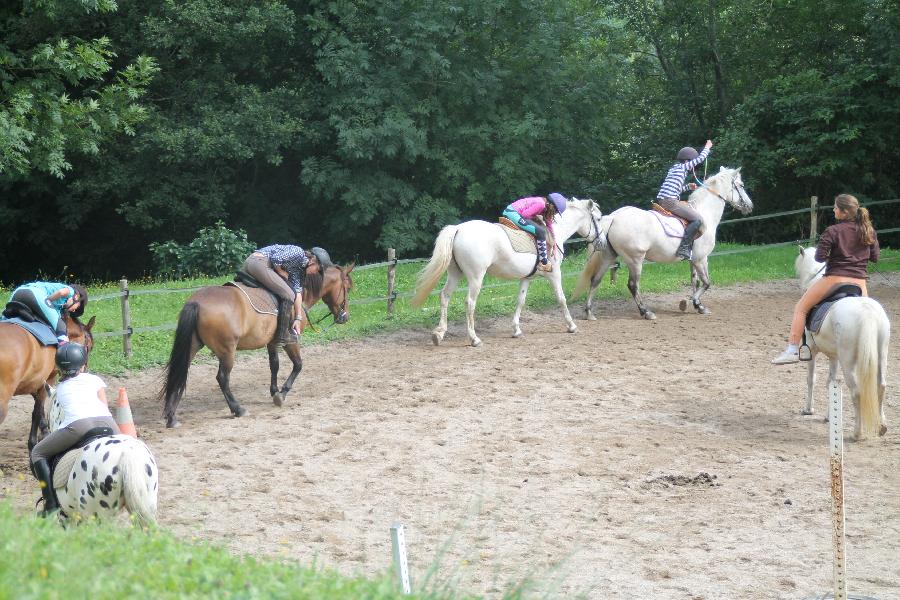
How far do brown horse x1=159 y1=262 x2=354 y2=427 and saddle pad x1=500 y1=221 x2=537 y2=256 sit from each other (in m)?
3.97

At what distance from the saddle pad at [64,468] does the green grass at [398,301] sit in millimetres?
5896

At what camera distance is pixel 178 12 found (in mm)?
20156

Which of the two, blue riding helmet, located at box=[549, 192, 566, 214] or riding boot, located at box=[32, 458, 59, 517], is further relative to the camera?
blue riding helmet, located at box=[549, 192, 566, 214]

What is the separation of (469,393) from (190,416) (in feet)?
9.83

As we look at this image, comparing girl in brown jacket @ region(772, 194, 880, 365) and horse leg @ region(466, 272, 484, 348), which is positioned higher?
girl in brown jacket @ region(772, 194, 880, 365)

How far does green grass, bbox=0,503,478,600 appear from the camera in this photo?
3633 mm

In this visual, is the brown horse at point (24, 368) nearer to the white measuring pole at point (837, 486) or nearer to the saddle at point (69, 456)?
the saddle at point (69, 456)

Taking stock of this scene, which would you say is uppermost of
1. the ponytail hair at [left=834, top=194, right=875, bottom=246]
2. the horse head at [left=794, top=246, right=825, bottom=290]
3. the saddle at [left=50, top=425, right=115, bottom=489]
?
the ponytail hair at [left=834, top=194, right=875, bottom=246]

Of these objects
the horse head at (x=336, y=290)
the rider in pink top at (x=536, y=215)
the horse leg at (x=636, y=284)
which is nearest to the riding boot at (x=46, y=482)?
the horse head at (x=336, y=290)

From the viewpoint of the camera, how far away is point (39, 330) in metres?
8.47

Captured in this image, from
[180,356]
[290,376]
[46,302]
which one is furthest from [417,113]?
[46,302]

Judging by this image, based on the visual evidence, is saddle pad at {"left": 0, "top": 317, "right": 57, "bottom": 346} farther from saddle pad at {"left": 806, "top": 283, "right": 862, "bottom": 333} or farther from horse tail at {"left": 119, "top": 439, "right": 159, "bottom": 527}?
saddle pad at {"left": 806, "top": 283, "right": 862, "bottom": 333}

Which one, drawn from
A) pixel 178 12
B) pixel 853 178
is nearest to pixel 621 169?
pixel 853 178

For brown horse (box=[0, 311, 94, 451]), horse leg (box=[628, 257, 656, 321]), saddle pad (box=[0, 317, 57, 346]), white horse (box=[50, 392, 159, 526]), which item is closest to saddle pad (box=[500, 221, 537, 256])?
horse leg (box=[628, 257, 656, 321])
